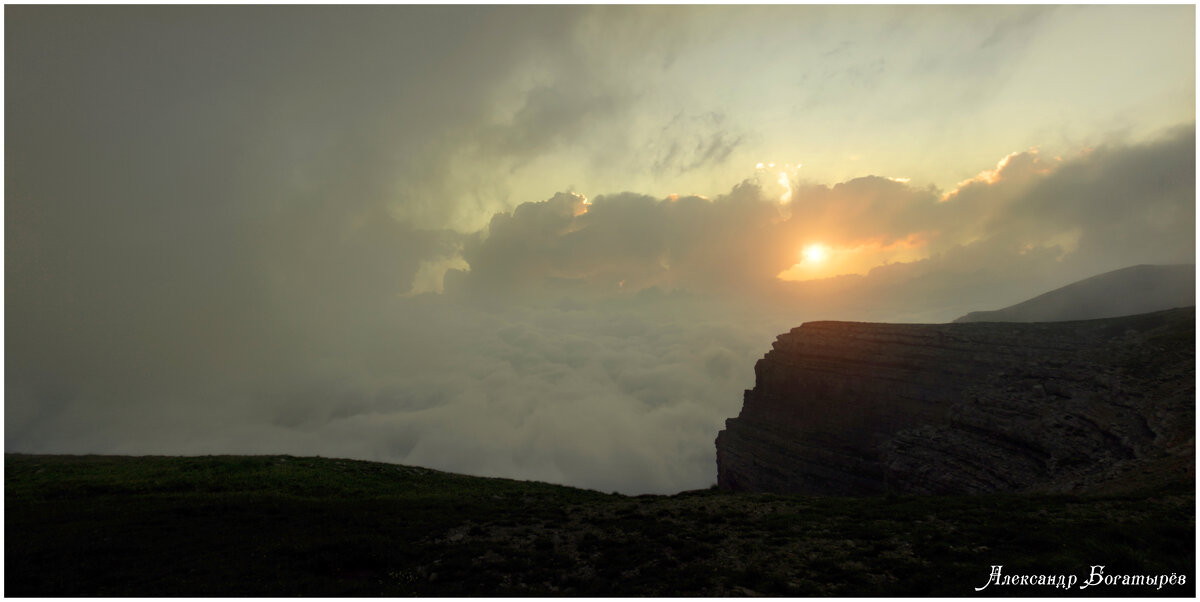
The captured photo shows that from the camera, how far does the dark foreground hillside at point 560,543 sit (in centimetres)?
1728

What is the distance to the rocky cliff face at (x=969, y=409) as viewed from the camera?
43.2 metres

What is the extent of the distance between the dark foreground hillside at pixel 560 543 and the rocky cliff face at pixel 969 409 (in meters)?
19.5

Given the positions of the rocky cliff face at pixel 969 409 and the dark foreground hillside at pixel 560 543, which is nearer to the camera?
the dark foreground hillside at pixel 560 543

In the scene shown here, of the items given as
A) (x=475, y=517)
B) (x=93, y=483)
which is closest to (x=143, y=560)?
(x=475, y=517)

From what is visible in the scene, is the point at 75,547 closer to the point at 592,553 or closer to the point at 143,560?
the point at 143,560

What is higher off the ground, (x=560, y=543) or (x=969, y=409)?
(x=969, y=409)

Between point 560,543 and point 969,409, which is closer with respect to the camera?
point 560,543

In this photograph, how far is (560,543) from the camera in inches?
926

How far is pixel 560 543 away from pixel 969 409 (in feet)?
194

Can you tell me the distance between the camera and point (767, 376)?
280ft

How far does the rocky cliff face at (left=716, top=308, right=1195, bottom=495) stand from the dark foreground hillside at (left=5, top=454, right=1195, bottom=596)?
1946cm

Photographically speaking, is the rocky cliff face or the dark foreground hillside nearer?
the dark foreground hillside

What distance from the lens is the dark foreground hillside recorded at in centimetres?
1728

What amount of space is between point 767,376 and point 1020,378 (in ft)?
118
